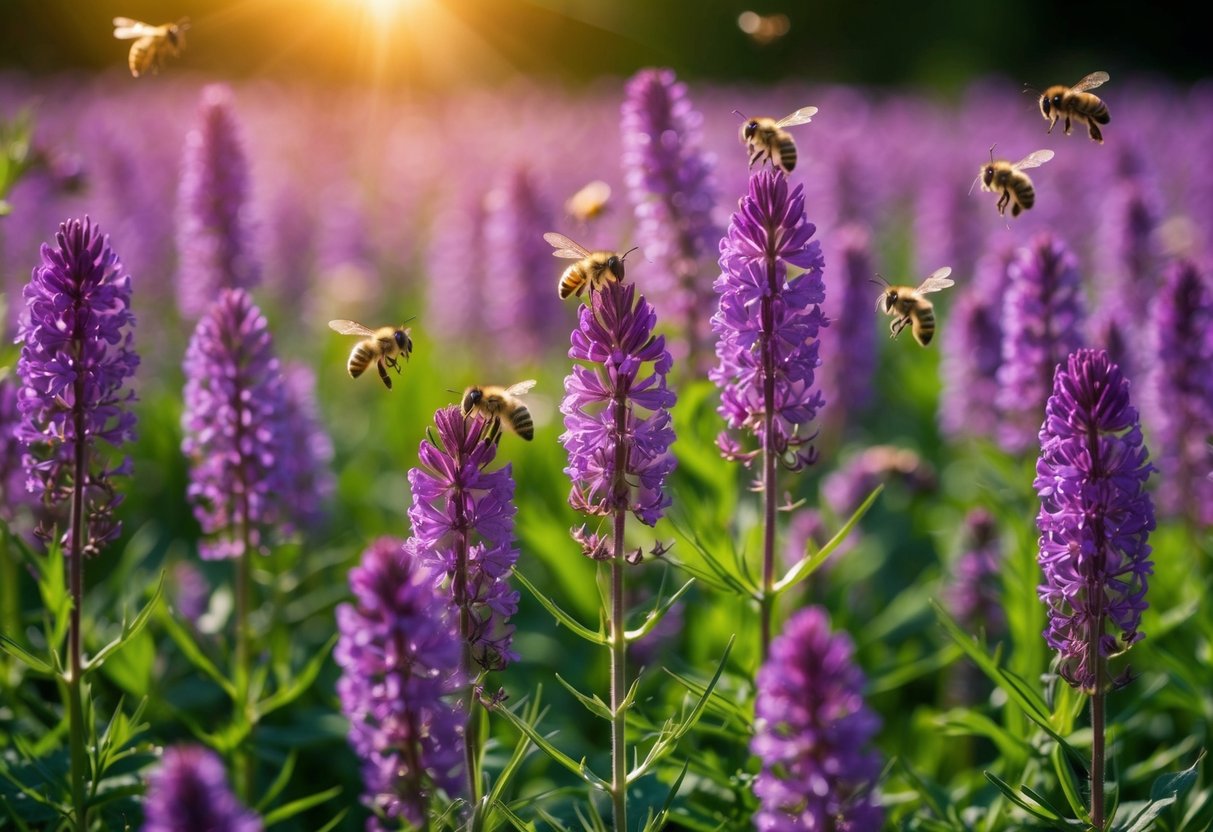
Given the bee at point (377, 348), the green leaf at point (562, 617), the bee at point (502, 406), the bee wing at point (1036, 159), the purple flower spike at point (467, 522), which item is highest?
the bee wing at point (1036, 159)

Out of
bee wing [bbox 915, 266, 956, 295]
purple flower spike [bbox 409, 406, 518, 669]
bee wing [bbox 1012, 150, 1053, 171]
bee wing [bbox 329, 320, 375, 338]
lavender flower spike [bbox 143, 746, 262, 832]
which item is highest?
bee wing [bbox 1012, 150, 1053, 171]

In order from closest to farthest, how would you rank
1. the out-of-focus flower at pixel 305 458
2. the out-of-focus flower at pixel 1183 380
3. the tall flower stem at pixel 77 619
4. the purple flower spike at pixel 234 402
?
the tall flower stem at pixel 77 619
the purple flower spike at pixel 234 402
the out-of-focus flower at pixel 1183 380
the out-of-focus flower at pixel 305 458

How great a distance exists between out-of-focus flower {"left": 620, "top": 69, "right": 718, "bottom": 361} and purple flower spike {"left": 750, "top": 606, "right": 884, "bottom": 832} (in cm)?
314

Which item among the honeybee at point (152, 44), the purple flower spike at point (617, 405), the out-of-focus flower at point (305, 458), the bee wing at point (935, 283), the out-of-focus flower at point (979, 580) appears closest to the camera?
the purple flower spike at point (617, 405)

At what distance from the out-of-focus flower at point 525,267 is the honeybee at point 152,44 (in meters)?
2.89

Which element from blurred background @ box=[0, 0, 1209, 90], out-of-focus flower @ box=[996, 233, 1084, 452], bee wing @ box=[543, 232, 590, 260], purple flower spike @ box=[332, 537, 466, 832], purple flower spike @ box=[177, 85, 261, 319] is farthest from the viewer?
blurred background @ box=[0, 0, 1209, 90]

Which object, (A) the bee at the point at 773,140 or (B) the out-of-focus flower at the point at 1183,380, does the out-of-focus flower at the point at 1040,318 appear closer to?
(B) the out-of-focus flower at the point at 1183,380

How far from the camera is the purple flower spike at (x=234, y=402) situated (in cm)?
444

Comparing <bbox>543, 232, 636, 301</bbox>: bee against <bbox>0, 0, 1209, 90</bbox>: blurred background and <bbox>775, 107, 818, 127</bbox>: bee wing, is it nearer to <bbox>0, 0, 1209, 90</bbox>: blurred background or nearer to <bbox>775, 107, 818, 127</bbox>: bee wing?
<bbox>775, 107, 818, 127</bbox>: bee wing

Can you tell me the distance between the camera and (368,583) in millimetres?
2906

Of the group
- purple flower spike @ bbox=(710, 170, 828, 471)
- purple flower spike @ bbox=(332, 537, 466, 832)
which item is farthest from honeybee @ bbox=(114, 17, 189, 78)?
purple flower spike @ bbox=(332, 537, 466, 832)

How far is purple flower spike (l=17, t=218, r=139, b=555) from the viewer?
360 centimetres

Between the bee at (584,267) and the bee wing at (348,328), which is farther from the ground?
the bee at (584,267)

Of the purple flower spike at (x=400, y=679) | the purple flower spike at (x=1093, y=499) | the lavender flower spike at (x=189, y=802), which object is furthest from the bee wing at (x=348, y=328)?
the purple flower spike at (x=1093, y=499)
